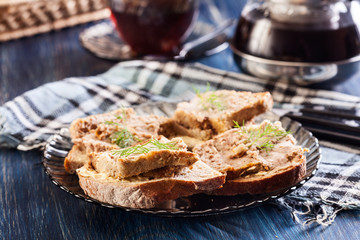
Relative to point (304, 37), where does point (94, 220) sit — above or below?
below

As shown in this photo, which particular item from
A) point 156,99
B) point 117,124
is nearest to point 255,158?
point 117,124

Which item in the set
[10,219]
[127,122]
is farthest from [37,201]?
[127,122]

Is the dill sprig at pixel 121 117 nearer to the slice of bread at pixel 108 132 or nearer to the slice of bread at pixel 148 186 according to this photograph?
the slice of bread at pixel 108 132

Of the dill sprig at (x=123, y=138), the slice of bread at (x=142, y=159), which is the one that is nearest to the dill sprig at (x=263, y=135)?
the slice of bread at (x=142, y=159)

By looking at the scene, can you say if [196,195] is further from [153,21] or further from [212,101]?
[153,21]

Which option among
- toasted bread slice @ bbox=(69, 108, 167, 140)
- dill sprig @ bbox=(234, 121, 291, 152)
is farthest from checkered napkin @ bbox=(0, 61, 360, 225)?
toasted bread slice @ bbox=(69, 108, 167, 140)

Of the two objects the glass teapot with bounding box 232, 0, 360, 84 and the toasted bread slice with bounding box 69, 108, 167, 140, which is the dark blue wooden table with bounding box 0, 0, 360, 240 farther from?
the glass teapot with bounding box 232, 0, 360, 84
